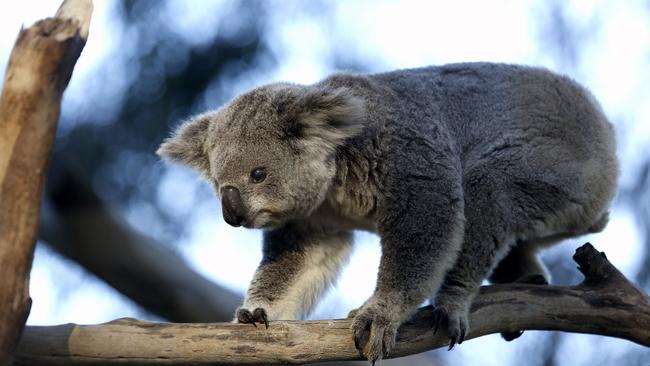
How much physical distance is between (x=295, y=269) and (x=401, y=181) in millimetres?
829

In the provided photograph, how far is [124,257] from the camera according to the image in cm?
526

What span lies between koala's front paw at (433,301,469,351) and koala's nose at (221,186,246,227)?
1.02 m

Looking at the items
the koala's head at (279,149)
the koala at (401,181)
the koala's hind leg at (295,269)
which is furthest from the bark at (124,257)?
the koala's hind leg at (295,269)

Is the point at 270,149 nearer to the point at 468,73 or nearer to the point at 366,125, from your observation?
the point at 366,125

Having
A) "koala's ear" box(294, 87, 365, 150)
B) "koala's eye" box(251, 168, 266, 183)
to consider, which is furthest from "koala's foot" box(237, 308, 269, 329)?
"koala's ear" box(294, 87, 365, 150)

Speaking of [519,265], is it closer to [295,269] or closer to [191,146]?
[295,269]

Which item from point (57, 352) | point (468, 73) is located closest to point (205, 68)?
point (468, 73)

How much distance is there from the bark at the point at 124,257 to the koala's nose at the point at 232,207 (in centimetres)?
117

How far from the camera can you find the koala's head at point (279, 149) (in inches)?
150

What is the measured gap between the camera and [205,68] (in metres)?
7.85

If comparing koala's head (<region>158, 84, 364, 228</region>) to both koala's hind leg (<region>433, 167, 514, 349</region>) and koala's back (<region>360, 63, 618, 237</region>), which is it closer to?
koala's back (<region>360, 63, 618, 237</region>)

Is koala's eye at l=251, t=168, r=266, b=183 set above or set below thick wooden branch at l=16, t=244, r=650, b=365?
above

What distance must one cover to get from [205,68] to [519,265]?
13.9 ft

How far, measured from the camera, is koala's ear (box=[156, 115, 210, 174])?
14.0ft
